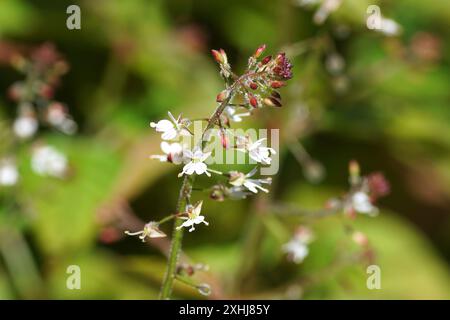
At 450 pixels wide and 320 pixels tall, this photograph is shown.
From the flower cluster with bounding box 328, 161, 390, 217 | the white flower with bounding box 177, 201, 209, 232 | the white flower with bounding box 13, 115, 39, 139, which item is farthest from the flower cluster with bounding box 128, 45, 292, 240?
the white flower with bounding box 13, 115, 39, 139

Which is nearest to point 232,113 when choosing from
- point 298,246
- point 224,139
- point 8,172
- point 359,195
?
point 224,139

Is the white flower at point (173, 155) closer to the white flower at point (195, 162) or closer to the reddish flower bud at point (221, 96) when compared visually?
the white flower at point (195, 162)

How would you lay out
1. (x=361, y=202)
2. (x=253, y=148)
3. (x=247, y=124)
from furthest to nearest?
(x=247, y=124)
(x=361, y=202)
(x=253, y=148)

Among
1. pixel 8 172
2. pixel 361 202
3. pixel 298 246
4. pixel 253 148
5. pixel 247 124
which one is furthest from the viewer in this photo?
pixel 247 124

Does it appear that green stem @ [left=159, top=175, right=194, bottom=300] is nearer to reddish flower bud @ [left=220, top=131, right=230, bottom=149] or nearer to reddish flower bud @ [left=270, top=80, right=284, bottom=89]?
reddish flower bud @ [left=220, top=131, right=230, bottom=149]

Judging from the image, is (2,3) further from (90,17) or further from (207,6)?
(207,6)

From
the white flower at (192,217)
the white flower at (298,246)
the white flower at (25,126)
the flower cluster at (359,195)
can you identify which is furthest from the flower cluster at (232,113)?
the white flower at (25,126)

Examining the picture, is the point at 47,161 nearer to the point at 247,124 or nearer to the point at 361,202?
the point at 247,124

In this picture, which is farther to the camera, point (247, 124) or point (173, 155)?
point (247, 124)
